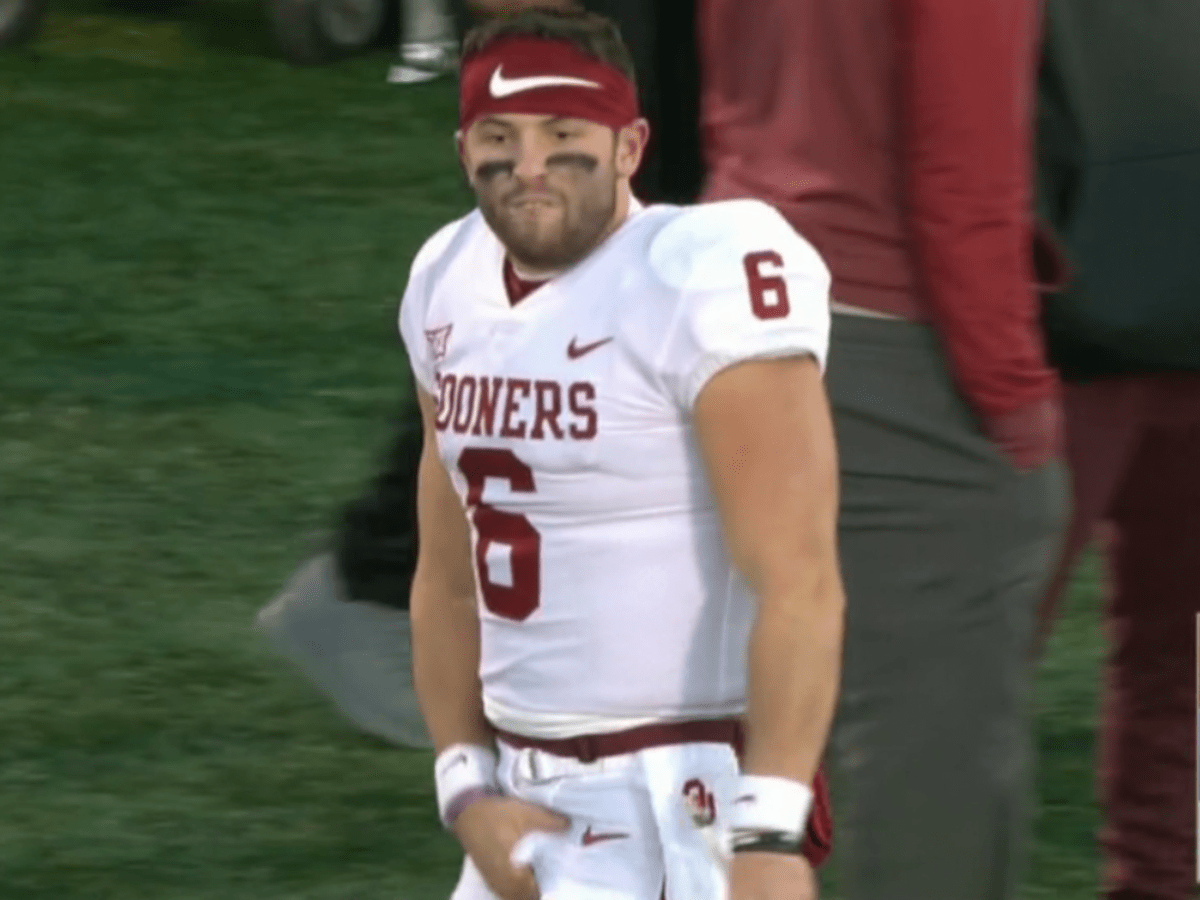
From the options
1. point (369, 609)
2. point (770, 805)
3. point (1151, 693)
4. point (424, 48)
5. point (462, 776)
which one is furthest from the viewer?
point (424, 48)

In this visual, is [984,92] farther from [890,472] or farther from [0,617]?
[0,617]

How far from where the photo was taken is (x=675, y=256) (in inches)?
122

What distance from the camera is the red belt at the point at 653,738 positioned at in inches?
124

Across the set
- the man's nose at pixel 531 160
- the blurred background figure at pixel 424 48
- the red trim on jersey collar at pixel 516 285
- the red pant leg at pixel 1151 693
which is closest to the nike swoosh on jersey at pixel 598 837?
the red trim on jersey collar at pixel 516 285

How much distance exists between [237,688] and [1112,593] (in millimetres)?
2149

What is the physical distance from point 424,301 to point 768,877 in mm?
672

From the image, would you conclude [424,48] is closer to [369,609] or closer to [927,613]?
[369,609]

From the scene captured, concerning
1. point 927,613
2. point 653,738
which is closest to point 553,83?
point 653,738

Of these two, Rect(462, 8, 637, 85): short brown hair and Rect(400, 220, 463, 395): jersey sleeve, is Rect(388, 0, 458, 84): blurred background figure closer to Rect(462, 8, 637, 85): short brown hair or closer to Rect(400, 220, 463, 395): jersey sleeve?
Rect(400, 220, 463, 395): jersey sleeve

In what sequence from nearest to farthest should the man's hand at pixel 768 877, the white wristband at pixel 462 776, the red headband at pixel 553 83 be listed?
the man's hand at pixel 768 877
the red headband at pixel 553 83
the white wristband at pixel 462 776

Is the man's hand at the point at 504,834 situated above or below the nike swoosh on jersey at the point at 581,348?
below

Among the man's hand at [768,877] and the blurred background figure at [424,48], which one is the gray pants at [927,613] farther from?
the blurred background figure at [424,48]

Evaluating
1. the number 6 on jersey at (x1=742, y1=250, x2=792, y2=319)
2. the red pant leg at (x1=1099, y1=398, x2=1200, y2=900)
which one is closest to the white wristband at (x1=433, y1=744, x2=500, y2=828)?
the number 6 on jersey at (x1=742, y1=250, x2=792, y2=319)

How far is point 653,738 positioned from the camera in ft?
10.4
